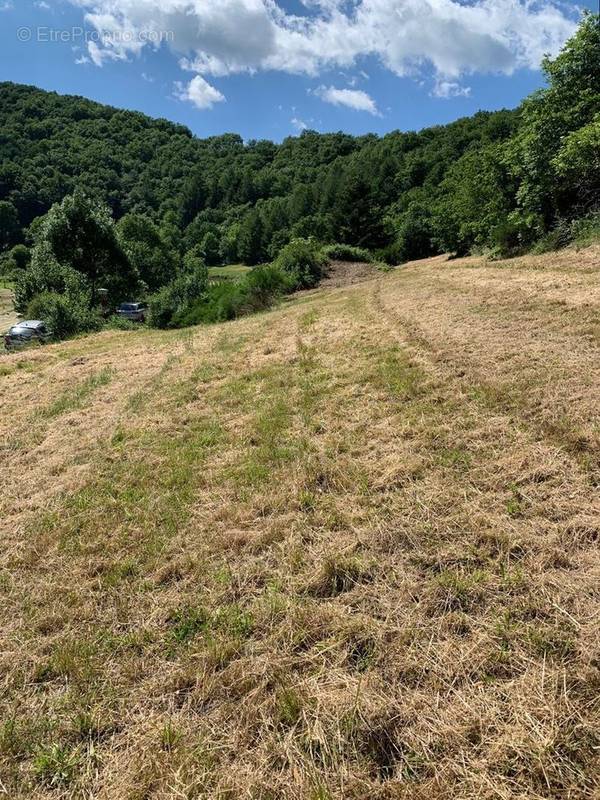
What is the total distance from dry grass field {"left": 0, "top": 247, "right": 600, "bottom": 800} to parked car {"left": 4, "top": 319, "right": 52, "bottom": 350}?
48.4 ft

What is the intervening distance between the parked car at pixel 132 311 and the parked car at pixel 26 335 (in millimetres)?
11209

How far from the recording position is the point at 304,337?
34.6ft

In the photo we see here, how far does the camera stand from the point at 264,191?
364ft

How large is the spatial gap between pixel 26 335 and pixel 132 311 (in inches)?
495

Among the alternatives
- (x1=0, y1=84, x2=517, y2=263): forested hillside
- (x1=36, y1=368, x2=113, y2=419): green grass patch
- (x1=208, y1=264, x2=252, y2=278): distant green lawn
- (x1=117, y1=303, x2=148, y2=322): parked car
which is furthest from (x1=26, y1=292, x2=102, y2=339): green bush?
(x1=208, y1=264, x2=252, y2=278): distant green lawn

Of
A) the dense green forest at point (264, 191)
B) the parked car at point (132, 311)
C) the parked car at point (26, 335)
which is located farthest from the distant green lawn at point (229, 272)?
the parked car at point (26, 335)

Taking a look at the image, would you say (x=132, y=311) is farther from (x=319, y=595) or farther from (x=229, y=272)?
(x=229, y=272)

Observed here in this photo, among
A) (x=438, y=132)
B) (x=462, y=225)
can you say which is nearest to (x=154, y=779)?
(x=462, y=225)

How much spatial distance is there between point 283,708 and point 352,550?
1.19 metres

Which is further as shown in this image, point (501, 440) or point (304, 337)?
point (304, 337)

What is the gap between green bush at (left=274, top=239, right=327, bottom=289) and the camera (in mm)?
24672

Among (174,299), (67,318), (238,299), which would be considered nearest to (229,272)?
(174,299)

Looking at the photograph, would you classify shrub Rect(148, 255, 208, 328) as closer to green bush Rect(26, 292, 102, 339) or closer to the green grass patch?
green bush Rect(26, 292, 102, 339)

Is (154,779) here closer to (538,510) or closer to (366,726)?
(366,726)
